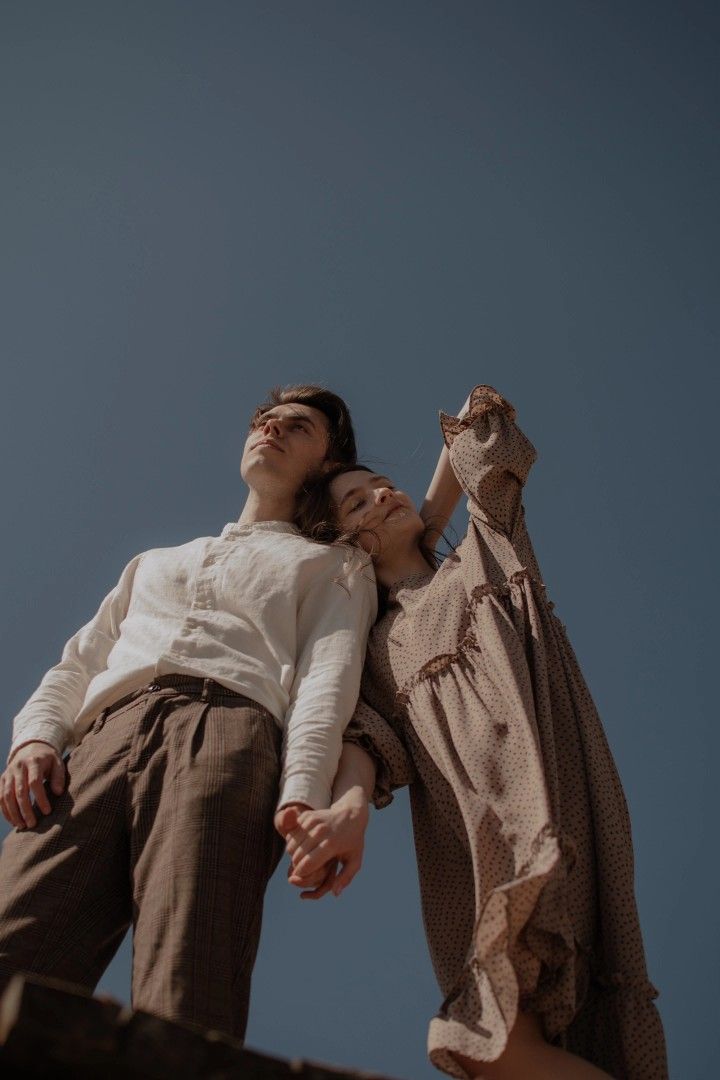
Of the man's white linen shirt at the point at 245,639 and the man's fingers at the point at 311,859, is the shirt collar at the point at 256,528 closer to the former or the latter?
the man's white linen shirt at the point at 245,639

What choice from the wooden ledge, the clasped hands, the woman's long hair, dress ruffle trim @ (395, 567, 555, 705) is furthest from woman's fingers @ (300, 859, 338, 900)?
the wooden ledge

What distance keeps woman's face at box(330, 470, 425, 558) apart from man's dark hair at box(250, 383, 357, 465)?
15.1 inches

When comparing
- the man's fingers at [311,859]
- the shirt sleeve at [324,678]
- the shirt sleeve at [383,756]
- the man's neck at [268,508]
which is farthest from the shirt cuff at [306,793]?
the man's neck at [268,508]

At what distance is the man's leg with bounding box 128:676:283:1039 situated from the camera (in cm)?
203

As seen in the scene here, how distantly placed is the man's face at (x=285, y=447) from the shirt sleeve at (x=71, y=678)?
54 cm

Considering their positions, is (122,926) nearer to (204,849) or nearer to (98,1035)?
(204,849)

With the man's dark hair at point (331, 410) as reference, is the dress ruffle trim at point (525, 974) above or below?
below

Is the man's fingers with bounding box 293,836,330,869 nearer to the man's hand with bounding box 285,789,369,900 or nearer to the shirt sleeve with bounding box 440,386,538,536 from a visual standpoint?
the man's hand with bounding box 285,789,369,900

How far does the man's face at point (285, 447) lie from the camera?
3.59 metres

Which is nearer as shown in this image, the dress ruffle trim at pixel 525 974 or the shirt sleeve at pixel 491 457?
the dress ruffle trim at pixel 525 974

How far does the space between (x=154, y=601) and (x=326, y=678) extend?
63 cm

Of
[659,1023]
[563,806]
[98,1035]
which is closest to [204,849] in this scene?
[563,806]

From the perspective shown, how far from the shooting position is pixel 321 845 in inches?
88.6

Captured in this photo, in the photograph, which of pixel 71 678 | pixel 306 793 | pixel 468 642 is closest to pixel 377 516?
pixel 468 642
